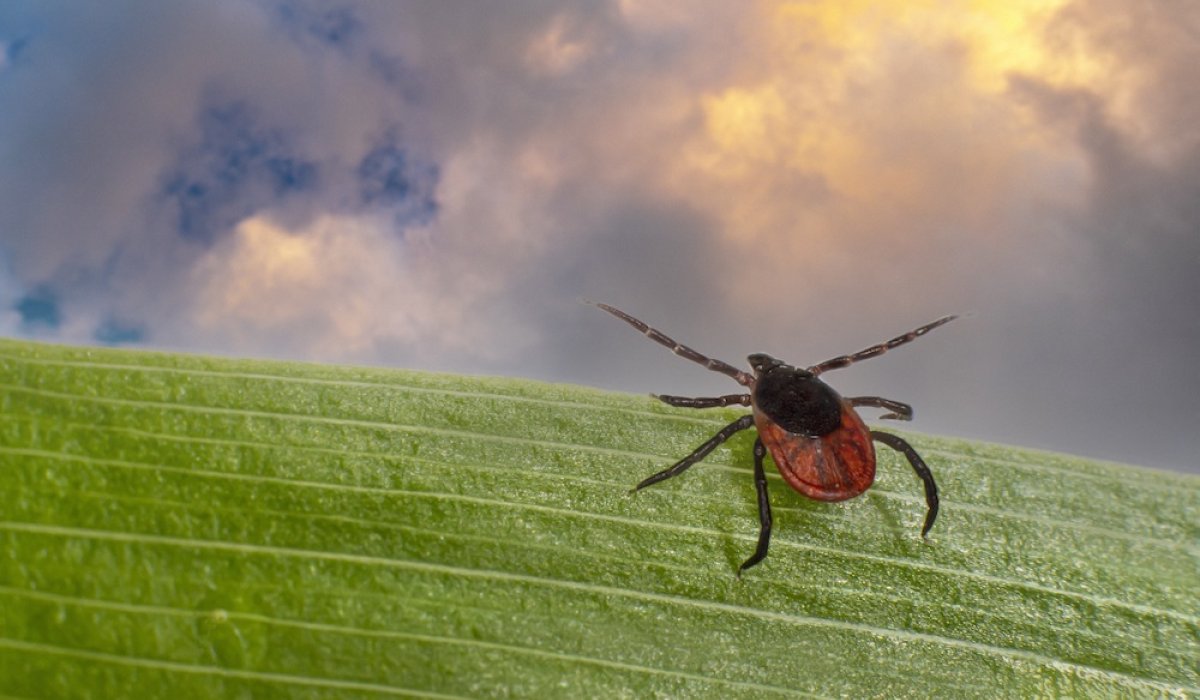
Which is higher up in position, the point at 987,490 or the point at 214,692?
the point at 987,490

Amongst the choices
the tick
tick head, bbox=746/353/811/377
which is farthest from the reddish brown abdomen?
tick head, bbox=746/353/811/377

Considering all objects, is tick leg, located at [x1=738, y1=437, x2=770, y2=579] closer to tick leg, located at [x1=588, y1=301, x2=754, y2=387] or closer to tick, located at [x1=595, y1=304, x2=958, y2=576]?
tick, located at [x1=595, y1=304, x2=958, y2=576]

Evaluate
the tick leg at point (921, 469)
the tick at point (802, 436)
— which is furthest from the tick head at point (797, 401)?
the tick leg at point (921, 469)

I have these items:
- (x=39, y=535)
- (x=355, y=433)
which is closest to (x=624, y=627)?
(x=355, y=433)

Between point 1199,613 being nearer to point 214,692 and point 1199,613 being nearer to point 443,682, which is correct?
point 443,682

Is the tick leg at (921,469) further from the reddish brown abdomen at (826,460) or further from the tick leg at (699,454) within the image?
the tick leg at (699,454)

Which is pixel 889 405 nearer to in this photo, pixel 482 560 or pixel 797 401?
pixel 797 401

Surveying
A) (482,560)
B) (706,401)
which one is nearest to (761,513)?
(706,401)
